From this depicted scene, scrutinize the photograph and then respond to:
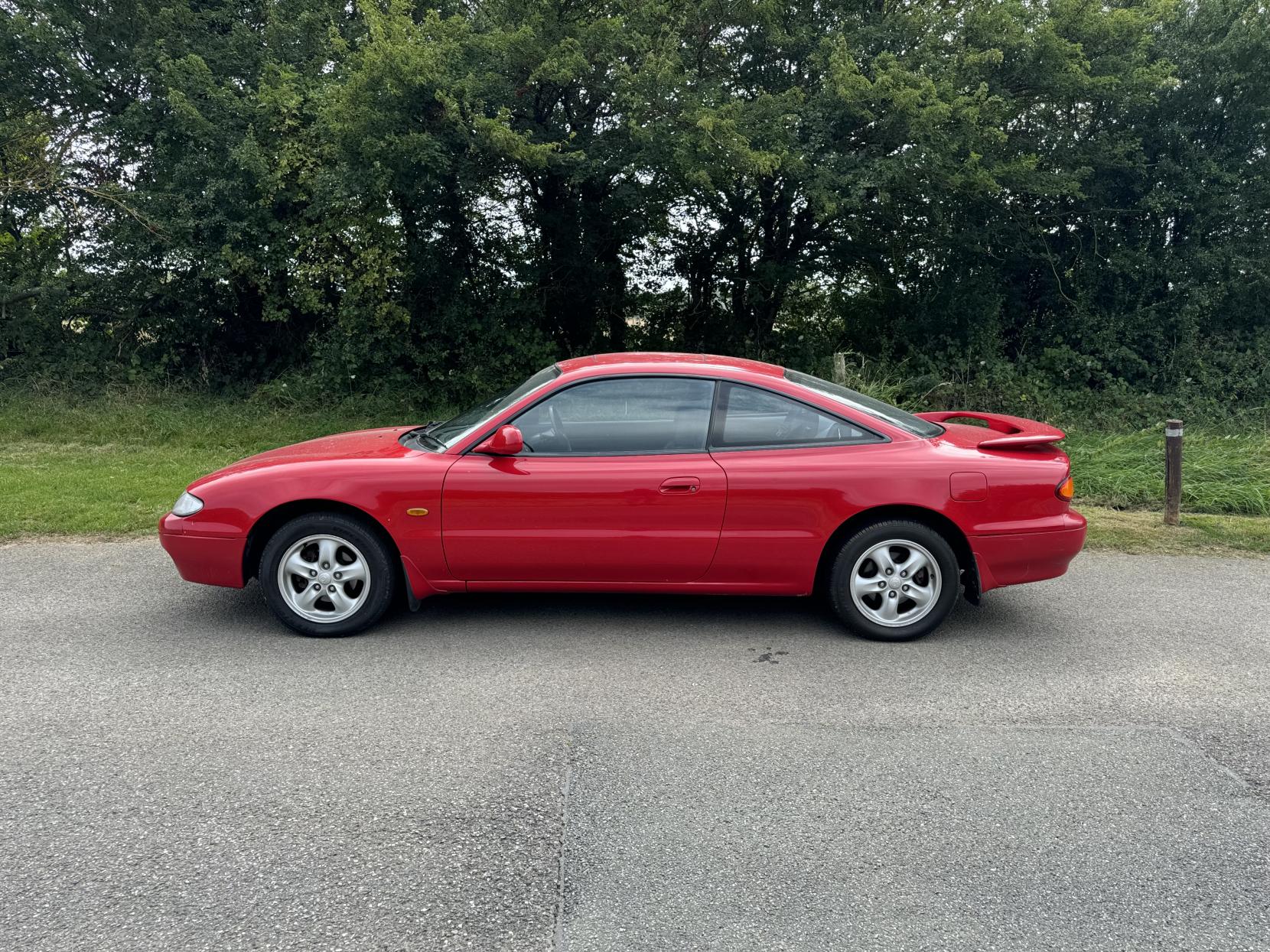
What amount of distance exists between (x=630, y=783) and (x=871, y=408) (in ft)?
9.23

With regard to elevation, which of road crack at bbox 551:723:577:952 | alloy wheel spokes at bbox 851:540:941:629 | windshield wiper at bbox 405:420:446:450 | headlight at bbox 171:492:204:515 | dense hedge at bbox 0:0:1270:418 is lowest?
road crack at bbox 551:723:577:952

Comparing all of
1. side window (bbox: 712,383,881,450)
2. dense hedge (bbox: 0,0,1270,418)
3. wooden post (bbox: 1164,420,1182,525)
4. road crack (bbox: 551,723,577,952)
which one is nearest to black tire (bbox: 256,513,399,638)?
road crack (bbox: 551,723,577,952)

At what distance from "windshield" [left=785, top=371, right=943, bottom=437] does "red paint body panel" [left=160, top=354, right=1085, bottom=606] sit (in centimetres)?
24

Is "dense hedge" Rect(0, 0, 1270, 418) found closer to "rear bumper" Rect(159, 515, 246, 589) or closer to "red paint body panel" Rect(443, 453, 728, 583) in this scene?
"red paint body panel" Rect(443, 453, 728, 583)

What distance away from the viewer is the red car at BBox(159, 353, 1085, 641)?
16.1 feet

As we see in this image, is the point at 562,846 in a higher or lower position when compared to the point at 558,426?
lower

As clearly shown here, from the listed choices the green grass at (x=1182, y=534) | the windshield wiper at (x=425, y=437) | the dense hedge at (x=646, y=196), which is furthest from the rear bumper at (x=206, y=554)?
the dense hedge at (x=646, y=196)

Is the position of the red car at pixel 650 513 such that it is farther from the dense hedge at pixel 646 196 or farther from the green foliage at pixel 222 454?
the dense hedge at pixel 646 196

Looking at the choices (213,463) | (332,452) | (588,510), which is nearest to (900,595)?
(588,510)

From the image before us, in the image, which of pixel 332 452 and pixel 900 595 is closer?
pixel 900 595

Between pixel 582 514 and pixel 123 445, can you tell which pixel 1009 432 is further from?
pixel 123 445

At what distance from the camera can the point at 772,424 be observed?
201 inches

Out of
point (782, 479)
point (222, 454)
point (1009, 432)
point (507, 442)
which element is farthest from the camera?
point (222, 454)

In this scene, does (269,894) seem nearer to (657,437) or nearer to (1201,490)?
(657,437)
